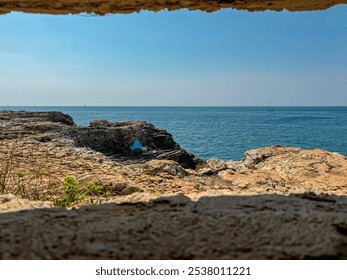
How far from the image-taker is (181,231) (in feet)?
7.77

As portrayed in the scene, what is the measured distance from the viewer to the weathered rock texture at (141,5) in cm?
302

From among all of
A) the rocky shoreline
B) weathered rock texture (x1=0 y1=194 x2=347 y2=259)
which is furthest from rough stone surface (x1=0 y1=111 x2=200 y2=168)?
weathered rock texture (x1=0 y1=194 x2=347 y2=259)

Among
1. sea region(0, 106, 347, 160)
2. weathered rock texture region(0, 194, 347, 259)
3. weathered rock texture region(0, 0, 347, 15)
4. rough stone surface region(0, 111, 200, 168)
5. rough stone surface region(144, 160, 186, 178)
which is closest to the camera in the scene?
weathered rock texture region(0, 194, 347, 259)

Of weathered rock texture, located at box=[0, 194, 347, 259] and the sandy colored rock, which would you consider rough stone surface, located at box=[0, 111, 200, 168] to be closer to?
the sandy colored rock

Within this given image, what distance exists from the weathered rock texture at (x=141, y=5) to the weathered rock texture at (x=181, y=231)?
6.54 feet

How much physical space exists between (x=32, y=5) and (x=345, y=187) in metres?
6.71

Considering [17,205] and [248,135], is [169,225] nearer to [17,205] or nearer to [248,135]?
[17,205]

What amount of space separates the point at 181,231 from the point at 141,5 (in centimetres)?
222

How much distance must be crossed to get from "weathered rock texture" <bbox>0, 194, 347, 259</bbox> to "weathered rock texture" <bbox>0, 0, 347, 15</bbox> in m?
1.99

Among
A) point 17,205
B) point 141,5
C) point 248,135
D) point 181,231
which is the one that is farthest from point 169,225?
point 248,135

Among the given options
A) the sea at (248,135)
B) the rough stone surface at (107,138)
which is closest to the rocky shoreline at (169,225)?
the rough stone surface at (107,138)

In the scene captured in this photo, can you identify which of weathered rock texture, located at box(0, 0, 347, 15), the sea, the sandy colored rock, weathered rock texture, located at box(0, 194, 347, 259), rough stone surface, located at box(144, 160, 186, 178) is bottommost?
the sea

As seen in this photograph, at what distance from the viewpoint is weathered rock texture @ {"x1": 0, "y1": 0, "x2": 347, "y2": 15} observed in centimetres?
302

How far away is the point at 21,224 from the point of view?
104 inches
